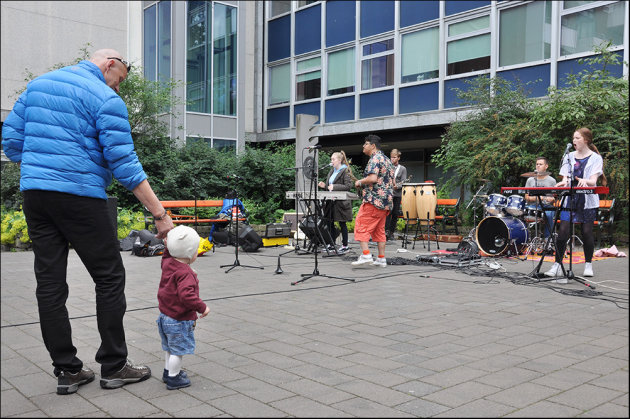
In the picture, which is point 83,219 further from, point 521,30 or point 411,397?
point 521,30

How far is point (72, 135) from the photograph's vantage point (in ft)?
9.54

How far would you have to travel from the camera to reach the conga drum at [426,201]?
10750 millimetres

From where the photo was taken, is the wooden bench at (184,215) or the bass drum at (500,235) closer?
the bass drum at (500,235)

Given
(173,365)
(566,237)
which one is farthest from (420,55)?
(173,365)

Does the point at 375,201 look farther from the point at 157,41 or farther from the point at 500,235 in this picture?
the point at 157,41

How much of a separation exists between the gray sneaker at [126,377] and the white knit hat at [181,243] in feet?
2.21

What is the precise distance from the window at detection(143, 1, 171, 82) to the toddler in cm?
1676

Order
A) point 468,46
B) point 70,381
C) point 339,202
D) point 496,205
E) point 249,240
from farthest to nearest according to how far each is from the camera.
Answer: point 468,46
point 249,240
point 339,202
point 496,205
point 70,381

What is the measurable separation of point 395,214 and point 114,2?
31.7 ft

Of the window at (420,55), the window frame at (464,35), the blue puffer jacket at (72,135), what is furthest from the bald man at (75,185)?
the window at (420,55)

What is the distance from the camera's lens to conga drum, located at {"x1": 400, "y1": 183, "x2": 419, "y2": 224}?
1101 centimetres

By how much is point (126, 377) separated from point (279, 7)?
21348 millimetres

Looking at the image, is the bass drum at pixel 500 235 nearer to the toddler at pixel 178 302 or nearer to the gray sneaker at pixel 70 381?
the toddler at pixel 178 302

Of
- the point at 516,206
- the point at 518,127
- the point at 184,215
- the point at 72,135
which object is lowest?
the point at 184,215
